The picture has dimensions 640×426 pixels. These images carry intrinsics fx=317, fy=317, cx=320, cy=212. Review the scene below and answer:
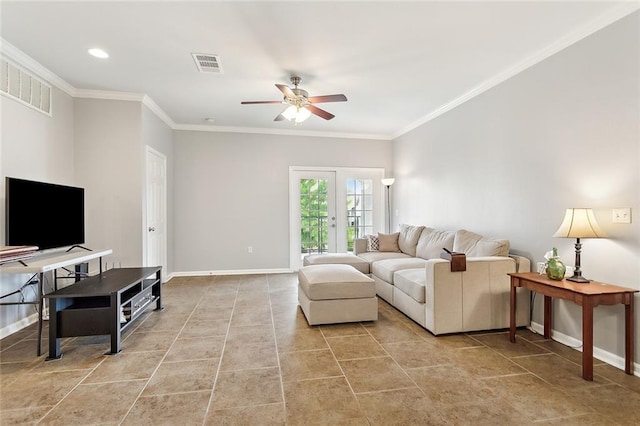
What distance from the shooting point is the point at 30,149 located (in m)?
3.29

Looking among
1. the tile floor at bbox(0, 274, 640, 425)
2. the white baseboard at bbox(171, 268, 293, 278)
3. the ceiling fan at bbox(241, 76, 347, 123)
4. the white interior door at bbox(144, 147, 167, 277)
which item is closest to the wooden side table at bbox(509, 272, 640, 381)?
the tile floor at bbox(0, 274, 640, 425)

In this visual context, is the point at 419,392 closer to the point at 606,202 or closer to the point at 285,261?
the point at 606,202

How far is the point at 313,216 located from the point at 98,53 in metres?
4.10

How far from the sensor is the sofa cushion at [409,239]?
487cm

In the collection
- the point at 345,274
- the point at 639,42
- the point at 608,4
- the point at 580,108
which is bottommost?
the point at 345,274

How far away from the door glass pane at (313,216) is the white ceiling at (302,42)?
2261 mm

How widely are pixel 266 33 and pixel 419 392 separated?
300 centimetres

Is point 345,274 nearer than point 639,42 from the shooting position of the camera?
No

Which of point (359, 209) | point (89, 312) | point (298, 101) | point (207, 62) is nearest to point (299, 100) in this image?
point (298, 101)

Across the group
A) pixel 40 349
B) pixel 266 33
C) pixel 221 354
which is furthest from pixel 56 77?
pixel 221 354

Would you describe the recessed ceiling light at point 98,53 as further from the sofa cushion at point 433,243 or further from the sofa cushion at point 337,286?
the sofa cushion at point 433,243

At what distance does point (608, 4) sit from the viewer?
233 cm

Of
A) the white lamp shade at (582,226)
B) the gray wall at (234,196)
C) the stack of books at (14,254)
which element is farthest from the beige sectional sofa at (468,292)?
the stack of books at (14,254)

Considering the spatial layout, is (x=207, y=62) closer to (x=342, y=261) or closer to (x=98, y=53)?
(x=98, y=53)
